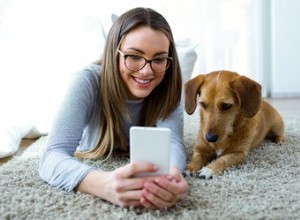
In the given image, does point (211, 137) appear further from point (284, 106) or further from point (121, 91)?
point (284, 106)

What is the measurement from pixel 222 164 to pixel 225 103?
10.5 inches

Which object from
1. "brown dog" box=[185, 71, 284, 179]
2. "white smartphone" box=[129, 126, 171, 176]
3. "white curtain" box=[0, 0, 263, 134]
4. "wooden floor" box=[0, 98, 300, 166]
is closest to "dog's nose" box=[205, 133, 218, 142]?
"brown dog" box=[185, 71, 284, 179]

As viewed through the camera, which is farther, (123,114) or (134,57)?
(123,114)

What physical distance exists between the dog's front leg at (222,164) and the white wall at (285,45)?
2945mm

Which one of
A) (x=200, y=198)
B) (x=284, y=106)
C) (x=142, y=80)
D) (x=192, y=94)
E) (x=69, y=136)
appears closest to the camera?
(x=200, y=198)

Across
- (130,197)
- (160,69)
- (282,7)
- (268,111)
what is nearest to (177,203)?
(130,197)

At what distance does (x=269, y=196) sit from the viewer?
1.26 metres

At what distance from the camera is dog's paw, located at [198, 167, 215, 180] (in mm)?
1489

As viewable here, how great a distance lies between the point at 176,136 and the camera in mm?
1638

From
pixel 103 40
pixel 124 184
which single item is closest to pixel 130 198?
pixel 124 184

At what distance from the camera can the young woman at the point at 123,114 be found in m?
1.10

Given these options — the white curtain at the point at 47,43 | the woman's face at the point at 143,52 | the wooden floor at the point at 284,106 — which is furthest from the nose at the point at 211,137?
the white curtain at the point at 47,43

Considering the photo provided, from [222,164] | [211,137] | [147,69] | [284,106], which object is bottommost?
[284,106]

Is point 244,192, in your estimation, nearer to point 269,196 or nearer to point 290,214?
point 269,196
